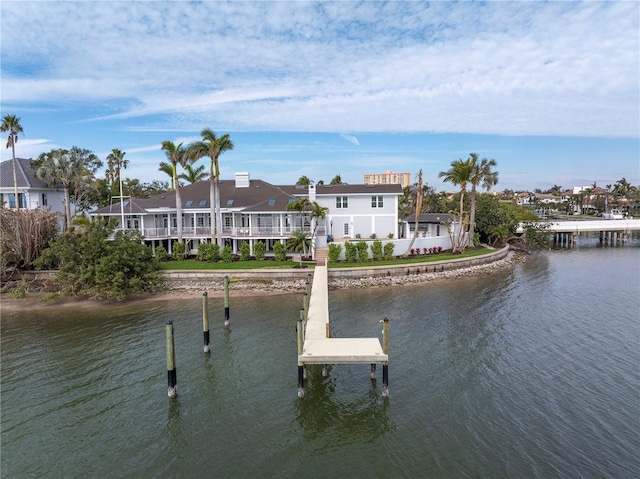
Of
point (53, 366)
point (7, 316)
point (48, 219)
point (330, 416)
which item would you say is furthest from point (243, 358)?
point (48, 219)

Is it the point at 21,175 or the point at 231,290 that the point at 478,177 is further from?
the point at 21,175

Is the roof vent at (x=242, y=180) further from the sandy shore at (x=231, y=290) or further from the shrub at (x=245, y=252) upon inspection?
the sandy shore at (x=231, y=290)

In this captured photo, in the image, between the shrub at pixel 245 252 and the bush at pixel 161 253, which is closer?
the bush at pixel 161 253

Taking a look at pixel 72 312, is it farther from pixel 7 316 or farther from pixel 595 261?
→ pixel 595 261

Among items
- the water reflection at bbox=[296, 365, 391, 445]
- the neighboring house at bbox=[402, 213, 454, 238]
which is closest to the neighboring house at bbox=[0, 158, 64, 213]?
the water reflection at bbox=[296, 365, 391, 445]

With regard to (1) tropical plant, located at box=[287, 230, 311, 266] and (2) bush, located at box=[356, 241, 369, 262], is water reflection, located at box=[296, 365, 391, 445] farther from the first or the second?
(2) bush, located at box=[356, 241, 369, 262]

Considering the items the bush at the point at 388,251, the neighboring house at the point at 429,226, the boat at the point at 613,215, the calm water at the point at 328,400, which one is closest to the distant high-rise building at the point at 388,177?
the boat at the point at 613,215
